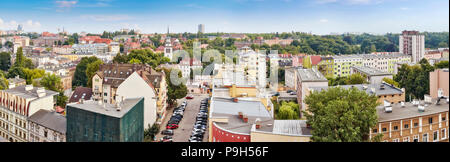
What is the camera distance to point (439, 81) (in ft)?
12.7

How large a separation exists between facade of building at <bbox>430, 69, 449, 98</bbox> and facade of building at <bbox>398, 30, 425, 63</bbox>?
552 inches

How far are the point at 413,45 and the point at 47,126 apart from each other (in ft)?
54.6

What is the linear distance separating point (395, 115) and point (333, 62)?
1086 cm

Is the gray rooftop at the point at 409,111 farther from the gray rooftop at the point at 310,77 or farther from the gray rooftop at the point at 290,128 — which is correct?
the gray rooftop at the point at 310,77

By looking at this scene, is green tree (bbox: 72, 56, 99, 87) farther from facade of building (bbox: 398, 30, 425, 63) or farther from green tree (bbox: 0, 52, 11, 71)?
facade of building (bbox: 398, 30, 425, 63)

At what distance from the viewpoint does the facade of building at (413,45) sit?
56.4 ft

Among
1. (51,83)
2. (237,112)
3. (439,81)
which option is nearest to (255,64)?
(51,83)

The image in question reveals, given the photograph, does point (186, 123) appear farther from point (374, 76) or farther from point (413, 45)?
point (413, 45)

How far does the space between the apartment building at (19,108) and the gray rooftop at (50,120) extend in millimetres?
119

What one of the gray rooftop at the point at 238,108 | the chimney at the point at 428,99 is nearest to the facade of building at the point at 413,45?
the gray rooftop at the point at 238,108
